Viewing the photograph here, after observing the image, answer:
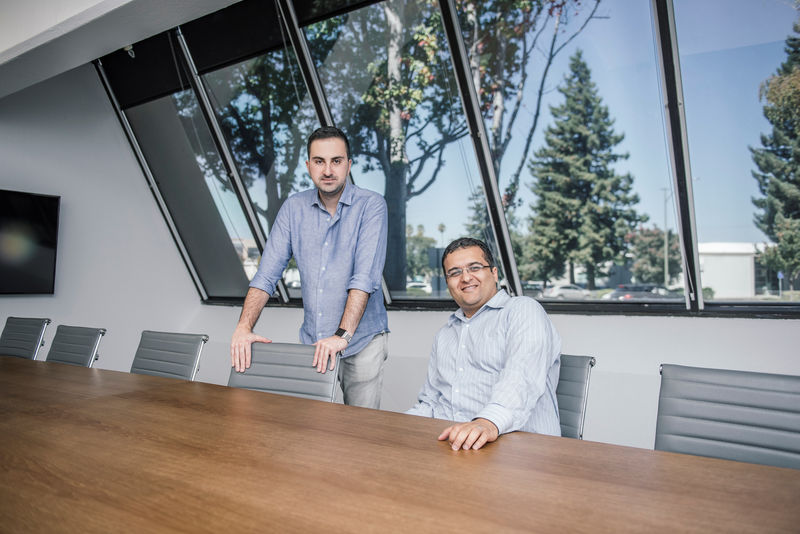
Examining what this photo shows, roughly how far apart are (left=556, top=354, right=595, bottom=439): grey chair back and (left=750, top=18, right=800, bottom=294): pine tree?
6.96 ft

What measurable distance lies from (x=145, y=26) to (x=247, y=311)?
202 centimetres

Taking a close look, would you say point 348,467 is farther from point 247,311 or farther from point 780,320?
Answer: point 780,320

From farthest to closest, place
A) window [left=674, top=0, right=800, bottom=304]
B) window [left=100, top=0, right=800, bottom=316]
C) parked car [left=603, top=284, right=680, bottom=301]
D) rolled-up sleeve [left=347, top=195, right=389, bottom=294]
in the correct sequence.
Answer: parked car [left=603, top=284, right=680, bottom=301], window [left=100, top=0, right=800, bottom=316], window [left=674, top=0, right=800, bottom=304], rolled-up sleeve [left=347, top=195, right=389, bottom=294]

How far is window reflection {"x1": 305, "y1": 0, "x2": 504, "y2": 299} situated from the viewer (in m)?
4.25

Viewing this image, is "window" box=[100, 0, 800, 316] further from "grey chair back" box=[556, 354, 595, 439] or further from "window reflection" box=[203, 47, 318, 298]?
"grey chair back" box=[556, 354, 595, 439]

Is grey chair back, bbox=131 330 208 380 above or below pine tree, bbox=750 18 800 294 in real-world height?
below

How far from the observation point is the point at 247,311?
247cm

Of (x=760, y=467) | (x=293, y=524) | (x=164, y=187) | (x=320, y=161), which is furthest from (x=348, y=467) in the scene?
(x=164, y=187)

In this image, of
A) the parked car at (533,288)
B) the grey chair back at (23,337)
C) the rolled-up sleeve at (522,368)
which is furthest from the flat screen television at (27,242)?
the rolled-up sleeve at (522,368)

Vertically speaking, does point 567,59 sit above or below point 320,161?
above

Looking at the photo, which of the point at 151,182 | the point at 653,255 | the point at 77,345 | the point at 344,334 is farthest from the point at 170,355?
the point at 151,182

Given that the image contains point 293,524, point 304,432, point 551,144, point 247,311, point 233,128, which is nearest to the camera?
point 293,524

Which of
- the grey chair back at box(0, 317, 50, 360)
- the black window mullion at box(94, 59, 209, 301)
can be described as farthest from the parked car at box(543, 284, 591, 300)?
the black window mullion at box(94, 59, 209, 301)

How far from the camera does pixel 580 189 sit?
3965 millimetres
